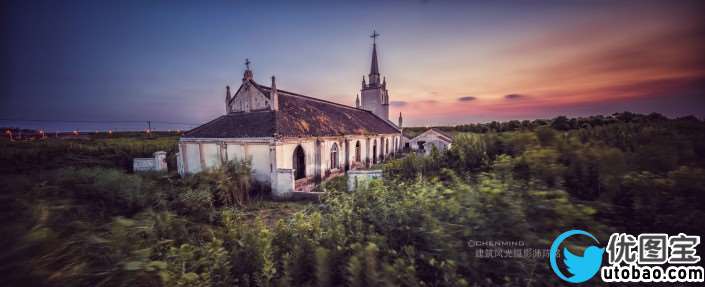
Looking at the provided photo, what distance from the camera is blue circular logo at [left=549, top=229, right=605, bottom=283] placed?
A: 2.07 m

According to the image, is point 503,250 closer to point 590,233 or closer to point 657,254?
point 590,233

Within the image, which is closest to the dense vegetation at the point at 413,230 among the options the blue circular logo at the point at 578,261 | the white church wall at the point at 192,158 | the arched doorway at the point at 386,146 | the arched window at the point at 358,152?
the blue circular logo at the point at 578,261

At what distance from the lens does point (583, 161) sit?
126 inches

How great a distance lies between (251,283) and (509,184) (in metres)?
3.82

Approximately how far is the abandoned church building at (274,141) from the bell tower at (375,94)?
53.6 ft

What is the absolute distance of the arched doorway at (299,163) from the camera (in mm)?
14867

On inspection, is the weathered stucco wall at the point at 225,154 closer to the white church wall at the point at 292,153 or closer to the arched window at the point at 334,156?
the white church wall at the point at 292,153

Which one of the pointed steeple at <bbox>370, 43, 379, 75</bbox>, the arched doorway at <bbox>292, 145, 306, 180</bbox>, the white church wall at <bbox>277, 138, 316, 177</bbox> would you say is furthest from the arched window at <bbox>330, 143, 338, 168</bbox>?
the pointed steeple at <bbox>370, 43, 379, 75</bbox>

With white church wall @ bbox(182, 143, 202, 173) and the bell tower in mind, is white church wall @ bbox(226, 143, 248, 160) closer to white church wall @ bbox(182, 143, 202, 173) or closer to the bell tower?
white church wall @ bbox(182, 143, 202, 173)

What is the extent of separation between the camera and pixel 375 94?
35.7m

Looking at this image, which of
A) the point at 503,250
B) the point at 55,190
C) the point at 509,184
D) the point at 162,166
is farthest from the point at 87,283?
the point at 162,166

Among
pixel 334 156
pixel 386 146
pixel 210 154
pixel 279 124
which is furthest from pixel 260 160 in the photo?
pixel 386 146

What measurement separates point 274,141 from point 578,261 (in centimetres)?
1240

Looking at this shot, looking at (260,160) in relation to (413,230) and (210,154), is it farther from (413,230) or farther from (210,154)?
(413,230)
